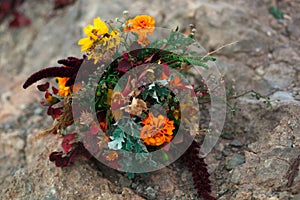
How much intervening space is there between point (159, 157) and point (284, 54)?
116cm

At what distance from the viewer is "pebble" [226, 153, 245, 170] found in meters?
2.18

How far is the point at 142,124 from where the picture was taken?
6.68 feet

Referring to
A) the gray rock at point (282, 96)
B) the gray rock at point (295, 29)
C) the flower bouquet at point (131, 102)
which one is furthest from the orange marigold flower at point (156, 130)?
the gray rock at point (295, 29)

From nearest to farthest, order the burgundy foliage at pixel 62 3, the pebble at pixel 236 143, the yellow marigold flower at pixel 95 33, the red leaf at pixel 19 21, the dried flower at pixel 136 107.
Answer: the dried flower at pixel 136 107 < the yellow marigold flower at pixel 95 33 < the pebble at pixel 236 143 < the burgundy foliage at pixel 62 3 < the red leaf at pixel 19 21

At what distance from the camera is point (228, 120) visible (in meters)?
2.43

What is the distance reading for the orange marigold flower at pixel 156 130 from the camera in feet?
6.51

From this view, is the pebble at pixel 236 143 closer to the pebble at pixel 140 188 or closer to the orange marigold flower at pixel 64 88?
the pebble at pixel 140 188

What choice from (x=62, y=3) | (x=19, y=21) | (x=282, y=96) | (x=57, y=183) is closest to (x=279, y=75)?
(x=282, y=96)

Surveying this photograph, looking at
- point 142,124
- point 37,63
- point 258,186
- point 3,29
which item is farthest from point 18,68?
point 258,186

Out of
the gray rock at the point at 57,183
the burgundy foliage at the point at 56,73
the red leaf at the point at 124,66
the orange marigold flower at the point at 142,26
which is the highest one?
the orange marigold flower at the point at 142,26

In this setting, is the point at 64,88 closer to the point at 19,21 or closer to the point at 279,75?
the point at 279,75

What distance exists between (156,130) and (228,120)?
60cm

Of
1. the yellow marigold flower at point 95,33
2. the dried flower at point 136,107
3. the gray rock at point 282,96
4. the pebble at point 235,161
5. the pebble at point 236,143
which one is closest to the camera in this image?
the dried flower at point 136,107

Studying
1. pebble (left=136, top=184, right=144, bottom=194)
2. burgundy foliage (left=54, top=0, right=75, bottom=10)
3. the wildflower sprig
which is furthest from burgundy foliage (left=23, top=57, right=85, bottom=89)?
burgundy foliage (left=54, top=0, right=75, bottom=10)
